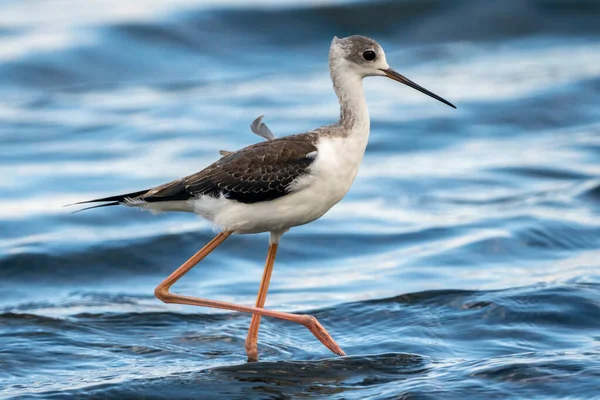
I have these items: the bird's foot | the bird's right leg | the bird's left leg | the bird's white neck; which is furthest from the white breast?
the bird's foot

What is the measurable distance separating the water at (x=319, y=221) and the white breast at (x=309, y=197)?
58.9 inches

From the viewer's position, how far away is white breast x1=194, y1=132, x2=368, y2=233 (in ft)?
31.7

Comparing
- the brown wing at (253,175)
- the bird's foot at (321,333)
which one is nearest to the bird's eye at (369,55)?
the brown wing at (253,175)

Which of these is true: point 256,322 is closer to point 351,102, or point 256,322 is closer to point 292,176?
point 292,176

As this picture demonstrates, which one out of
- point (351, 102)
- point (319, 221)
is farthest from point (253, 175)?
point (319, 221)

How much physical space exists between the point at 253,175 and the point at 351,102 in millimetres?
1171

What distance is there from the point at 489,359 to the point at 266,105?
589 inches

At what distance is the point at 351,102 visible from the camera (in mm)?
10008

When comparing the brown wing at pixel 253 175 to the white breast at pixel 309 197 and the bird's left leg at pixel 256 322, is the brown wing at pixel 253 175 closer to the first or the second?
the white breast at pixel 309 197

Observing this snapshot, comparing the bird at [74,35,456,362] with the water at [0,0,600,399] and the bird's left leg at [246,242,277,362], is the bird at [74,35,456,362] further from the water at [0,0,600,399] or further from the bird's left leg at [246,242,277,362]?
the water at [0,0,600,399]

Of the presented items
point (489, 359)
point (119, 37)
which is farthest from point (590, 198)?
point (119, 37)

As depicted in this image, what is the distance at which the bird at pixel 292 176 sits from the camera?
9.70m

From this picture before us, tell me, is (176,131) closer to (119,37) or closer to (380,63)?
(119,37)

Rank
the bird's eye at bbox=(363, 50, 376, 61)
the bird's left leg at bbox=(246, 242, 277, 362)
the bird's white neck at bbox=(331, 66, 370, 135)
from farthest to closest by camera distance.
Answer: the bird's left leg at bbox=(246, 242, 277, 362) → the bird's eye at bbox=(363, 50, 376, 61) → the bird's white neck at bbox=(331, 66, 370, 135)
